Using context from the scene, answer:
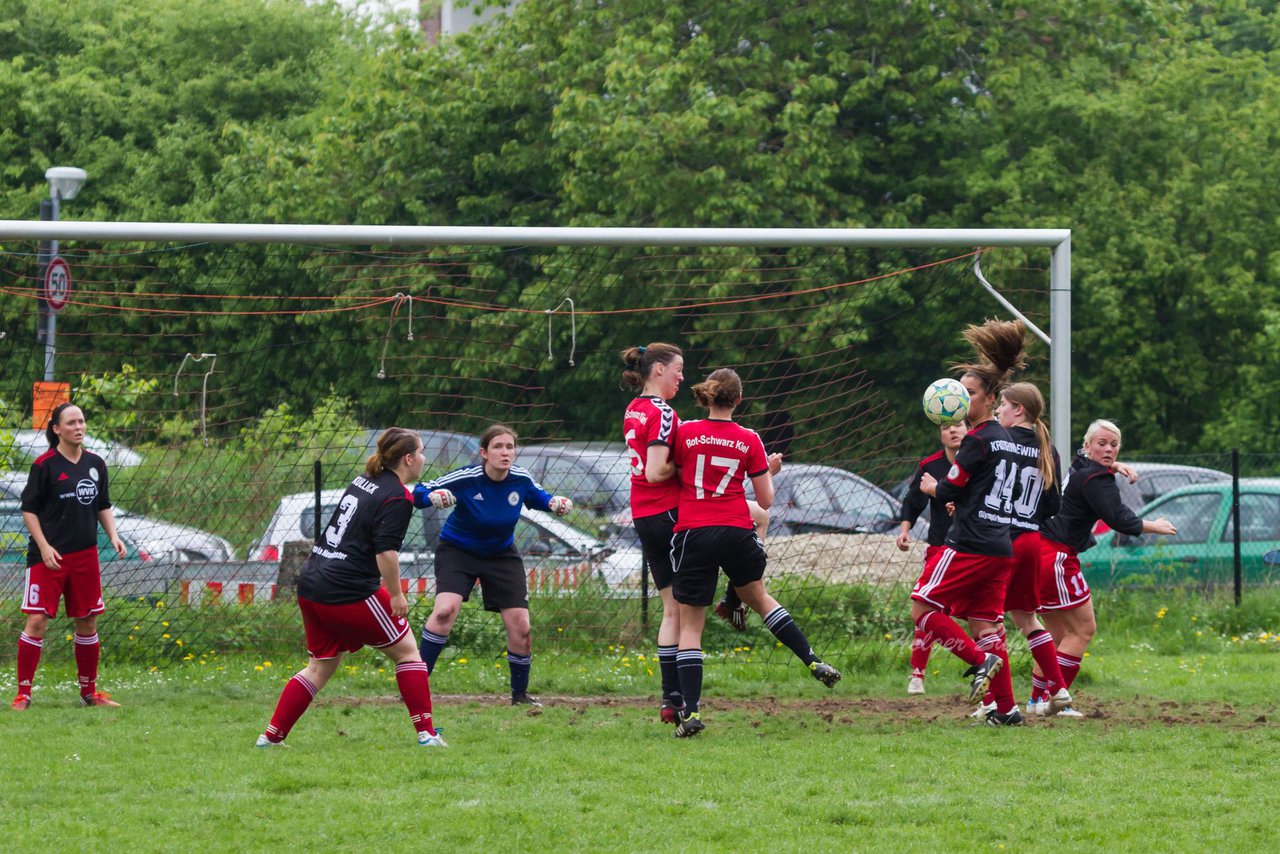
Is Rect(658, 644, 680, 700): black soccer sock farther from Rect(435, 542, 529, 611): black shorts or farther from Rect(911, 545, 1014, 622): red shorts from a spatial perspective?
Rect(911, 545, 1014, 622): red shorts

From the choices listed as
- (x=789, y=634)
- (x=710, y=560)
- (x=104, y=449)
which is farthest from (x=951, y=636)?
(x=104, y=449)

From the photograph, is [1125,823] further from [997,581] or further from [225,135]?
[225,135]

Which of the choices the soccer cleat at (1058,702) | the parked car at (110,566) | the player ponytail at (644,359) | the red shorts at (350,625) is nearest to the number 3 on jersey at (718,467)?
the player ponytail at (644,359)

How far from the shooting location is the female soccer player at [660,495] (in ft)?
25.5

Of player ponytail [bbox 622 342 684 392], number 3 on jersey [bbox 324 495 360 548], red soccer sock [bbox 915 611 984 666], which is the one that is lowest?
red soccer sock [bbox 915 611 984 666]

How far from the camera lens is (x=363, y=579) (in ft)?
22.5

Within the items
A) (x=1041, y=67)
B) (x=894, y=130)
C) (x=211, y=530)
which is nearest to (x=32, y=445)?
(x=211, y=530)

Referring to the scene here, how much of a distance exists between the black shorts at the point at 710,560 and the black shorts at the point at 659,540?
387mm

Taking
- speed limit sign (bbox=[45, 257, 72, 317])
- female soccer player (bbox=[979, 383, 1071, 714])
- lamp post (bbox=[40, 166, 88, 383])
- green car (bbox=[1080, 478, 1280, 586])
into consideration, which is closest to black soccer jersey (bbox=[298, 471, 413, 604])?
female soccer player (bbox=[979, 383, 1071, 714])

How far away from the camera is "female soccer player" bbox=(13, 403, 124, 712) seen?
8.69 m

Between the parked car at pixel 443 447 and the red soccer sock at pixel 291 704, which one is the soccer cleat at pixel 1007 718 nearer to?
the red soccer sock at pixel 291 704

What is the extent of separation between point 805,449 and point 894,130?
42.5 feet

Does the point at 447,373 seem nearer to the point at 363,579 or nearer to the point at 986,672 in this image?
the point at 363,579

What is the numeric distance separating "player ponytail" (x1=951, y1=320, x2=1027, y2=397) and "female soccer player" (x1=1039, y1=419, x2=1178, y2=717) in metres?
0.58
